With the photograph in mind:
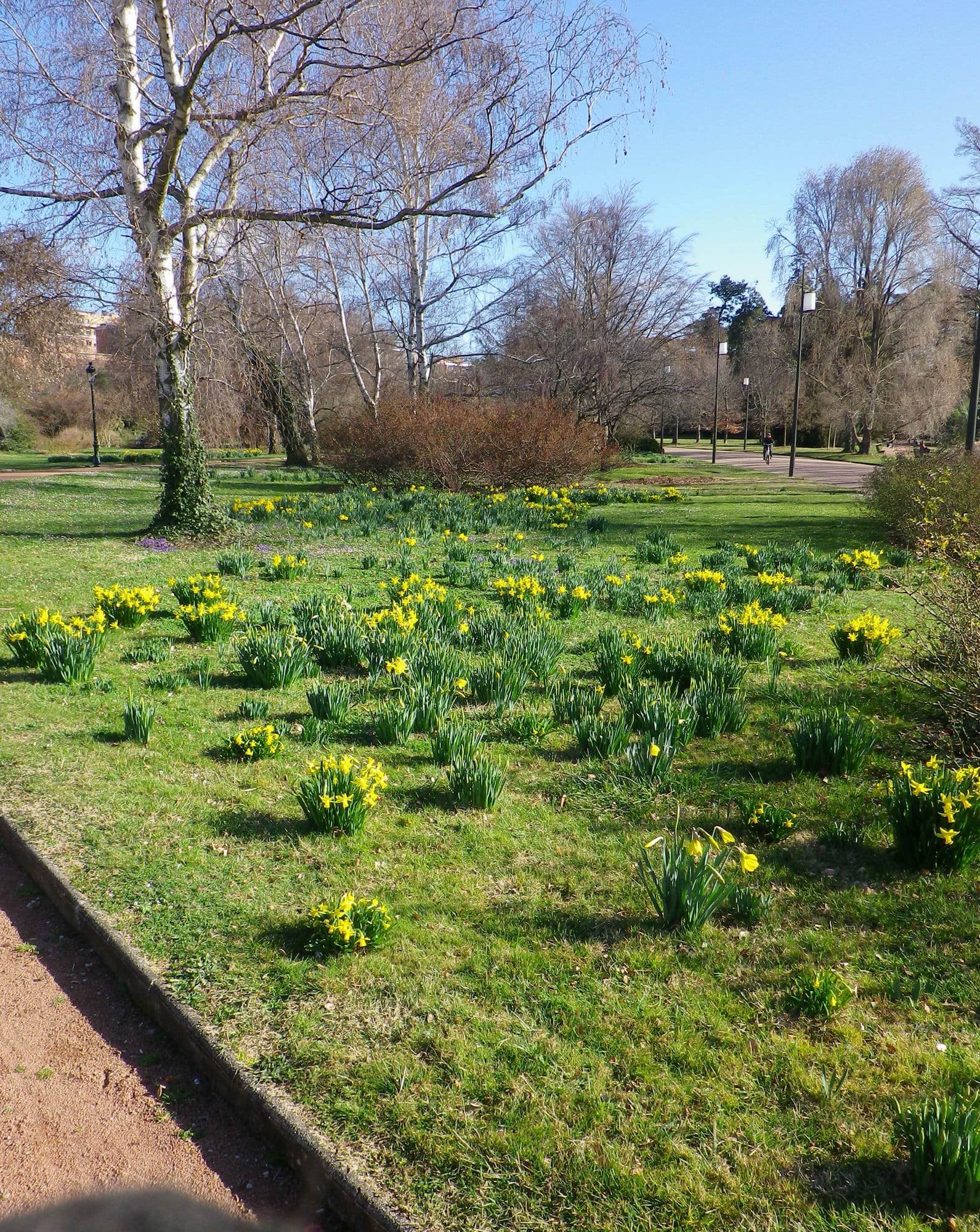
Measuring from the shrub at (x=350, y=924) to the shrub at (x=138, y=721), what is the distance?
89.1 inches

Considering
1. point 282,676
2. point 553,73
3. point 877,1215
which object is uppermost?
point 553,73

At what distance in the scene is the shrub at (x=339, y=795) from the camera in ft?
13.0

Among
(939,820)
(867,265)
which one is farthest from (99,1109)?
(867,265)

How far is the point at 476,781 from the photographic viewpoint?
427cm

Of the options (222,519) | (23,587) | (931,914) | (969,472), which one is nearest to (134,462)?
(222,519)

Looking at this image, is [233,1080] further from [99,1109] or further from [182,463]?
[182,463]

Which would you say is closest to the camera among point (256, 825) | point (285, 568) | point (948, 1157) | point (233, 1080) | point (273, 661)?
point (948, 1157)

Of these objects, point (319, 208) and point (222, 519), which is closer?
point (319, 208)

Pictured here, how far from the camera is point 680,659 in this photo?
591 centimetres

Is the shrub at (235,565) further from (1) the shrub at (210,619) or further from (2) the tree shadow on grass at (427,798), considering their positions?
(2) the tree shadow on grass at (427,798)

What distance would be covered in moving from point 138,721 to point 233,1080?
281 centimetres

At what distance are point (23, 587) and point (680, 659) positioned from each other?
7.27 meters

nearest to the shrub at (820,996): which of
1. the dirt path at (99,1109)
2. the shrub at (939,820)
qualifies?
the shrub at (939,820)

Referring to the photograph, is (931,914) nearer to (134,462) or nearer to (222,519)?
(222,519)
